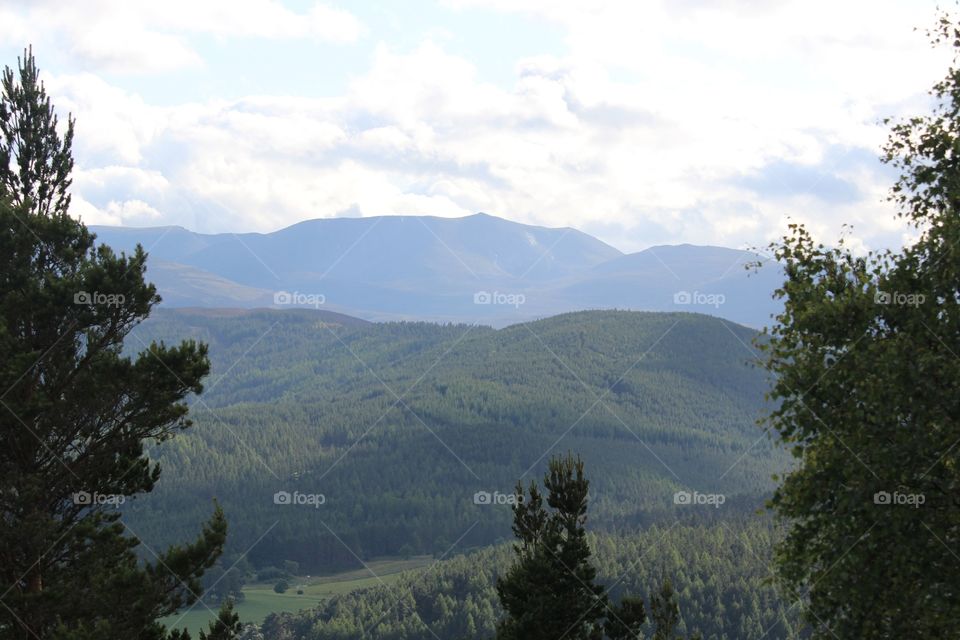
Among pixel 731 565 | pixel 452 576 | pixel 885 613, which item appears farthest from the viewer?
pixel 452 576

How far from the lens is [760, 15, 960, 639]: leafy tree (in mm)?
Answer: 16188

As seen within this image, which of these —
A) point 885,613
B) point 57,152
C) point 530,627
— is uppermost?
point 57,152

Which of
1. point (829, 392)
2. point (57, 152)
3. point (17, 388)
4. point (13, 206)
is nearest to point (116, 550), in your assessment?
point (17, 388)

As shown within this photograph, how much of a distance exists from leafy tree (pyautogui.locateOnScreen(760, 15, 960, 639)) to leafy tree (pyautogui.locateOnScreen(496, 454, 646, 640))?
12562 mm

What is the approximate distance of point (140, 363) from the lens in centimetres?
2372

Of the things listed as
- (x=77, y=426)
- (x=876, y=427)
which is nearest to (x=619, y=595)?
(x=77, y=426)

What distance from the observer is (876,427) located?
16.8 metres

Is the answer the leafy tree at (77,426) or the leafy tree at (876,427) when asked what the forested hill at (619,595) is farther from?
the leafy tree at (876,427)

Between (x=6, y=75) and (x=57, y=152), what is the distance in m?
2.57

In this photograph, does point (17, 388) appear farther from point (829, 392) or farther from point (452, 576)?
point (452, 576)

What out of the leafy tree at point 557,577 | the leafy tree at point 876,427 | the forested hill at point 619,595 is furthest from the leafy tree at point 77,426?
the forested hill at point 619,595

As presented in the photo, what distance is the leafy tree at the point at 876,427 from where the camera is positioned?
16.2m

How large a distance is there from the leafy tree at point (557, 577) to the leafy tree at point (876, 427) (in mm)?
12562

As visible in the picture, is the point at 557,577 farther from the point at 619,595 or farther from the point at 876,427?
the point at 619,595
